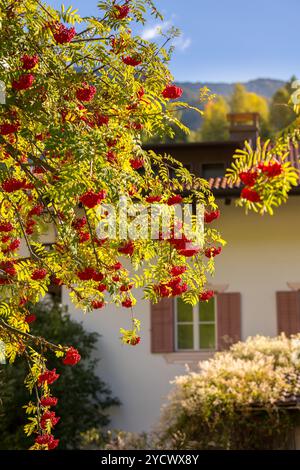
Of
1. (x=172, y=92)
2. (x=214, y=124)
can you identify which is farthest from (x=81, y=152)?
(x=214, y=124)

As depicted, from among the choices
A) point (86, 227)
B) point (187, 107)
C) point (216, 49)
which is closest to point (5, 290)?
point (86, 227)

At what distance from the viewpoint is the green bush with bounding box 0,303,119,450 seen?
44.4 feet

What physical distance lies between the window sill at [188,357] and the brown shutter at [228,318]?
0.88ft

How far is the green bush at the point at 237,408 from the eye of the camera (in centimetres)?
1192

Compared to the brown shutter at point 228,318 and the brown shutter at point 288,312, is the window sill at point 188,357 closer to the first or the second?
the brown shutter at point 228,318

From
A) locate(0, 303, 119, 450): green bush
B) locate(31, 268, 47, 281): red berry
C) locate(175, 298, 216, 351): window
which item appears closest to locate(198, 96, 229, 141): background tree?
locate(175, 298, 216, 351): window

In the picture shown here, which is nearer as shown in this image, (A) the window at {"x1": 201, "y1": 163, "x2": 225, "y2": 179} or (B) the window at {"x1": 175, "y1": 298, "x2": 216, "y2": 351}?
(B) the window at {"x1": 175, "y1": 298, "x2": 216, "y2": 351}

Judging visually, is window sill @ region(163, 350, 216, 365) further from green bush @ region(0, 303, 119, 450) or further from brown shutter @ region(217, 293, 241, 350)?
green bush @ region(0, 303, 119, 450)

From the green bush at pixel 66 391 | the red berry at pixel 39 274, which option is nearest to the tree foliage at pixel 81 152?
the red berry at pixel 39 274

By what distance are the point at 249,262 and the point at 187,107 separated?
8.98 meters

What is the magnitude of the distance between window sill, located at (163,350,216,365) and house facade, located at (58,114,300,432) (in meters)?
0.02

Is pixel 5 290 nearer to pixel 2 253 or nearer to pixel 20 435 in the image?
pixel 2 253

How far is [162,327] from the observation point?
14930 mm

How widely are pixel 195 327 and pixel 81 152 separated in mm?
9934
